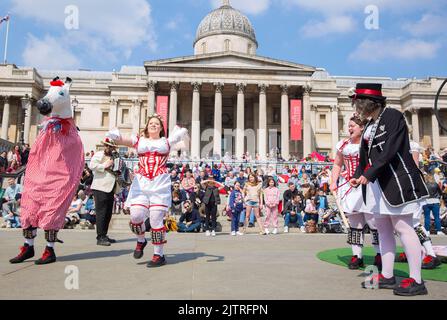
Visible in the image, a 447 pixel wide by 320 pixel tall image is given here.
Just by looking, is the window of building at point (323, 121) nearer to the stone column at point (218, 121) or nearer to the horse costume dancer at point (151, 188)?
the stone column at point (218, 121)

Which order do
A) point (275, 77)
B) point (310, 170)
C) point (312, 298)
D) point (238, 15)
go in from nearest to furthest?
point (312, 298), point (310, 170), point (275, 77), point (238, 15)

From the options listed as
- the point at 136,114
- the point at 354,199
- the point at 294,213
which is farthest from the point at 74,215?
the point at 136,114

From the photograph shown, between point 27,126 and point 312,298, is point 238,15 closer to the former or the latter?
point 27,126

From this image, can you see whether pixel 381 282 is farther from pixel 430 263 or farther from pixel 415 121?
pixel 415 121

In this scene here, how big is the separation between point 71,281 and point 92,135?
44636 millimetres

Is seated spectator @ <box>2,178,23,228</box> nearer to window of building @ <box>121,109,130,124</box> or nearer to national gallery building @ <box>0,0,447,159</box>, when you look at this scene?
national gallery building @ <box>0,0,447,159</box>

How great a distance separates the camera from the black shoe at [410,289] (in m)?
3.41

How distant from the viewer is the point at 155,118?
5.60 metres

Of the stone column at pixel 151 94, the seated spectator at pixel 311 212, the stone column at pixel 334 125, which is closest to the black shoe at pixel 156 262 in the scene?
the seated spectator at pixel 311 212

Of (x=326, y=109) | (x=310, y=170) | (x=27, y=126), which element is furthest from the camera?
(x=326, y=109)

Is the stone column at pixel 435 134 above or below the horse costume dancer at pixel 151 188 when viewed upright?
above

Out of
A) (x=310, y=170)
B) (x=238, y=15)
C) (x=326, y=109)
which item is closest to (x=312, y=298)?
(x=310, y=170)

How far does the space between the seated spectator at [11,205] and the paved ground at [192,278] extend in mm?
6945

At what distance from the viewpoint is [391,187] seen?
12.1 ft
